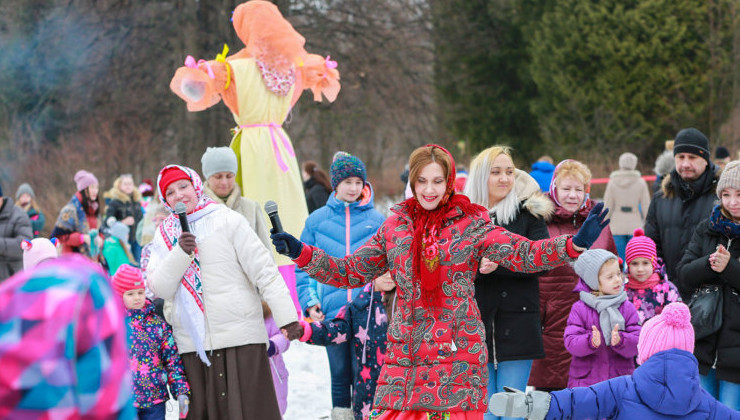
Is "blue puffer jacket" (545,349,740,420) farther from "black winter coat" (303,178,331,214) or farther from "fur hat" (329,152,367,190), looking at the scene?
"black winter coat" (303,178,331,214)

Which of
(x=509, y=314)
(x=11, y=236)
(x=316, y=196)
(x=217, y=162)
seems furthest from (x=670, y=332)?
(x=316, y=196)

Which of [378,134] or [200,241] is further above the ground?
[378,134]

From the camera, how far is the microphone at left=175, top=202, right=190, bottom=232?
428 centimetres

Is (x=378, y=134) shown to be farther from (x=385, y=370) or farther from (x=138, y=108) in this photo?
(x=385, y=370)

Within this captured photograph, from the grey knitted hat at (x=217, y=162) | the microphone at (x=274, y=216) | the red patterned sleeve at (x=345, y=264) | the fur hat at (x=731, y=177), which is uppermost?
the grey knitted hat at (x=217, y=162)

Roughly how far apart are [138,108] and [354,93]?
15.7ft

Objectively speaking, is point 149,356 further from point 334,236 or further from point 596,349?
point 596,349

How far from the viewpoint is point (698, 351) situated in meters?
5.10

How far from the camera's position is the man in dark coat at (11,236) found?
824cm

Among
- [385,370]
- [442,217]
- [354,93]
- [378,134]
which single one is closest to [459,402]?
[385,370]

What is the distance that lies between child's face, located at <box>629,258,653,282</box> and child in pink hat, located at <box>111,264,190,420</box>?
268 centimetres

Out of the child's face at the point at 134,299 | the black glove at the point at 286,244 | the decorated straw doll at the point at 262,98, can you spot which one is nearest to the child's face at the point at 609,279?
the black glove at the point at 286,244

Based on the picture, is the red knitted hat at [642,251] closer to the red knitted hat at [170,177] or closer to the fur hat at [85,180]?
the red knitted hat at [170,177]

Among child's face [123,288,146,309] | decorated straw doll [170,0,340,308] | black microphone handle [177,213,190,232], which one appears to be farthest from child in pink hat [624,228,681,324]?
decorated straw doll [170,0,340,308]
